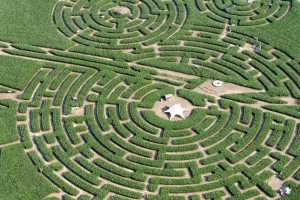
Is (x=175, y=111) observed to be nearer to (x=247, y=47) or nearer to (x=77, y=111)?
(x=77, y=111)

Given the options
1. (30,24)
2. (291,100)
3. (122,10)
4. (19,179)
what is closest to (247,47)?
(291,100)

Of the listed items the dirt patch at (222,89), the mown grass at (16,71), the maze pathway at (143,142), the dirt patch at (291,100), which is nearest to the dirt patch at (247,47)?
the dirt patch at (222,89)

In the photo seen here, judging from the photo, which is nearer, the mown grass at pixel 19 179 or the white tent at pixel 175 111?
the mown grass at pixel 19 179

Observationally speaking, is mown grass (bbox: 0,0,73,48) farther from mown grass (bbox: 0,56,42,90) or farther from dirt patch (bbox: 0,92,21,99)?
dirt patch (bbox: 0,92,21,99)

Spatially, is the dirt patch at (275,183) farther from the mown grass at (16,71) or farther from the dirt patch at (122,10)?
the dirt patch at (122,10)

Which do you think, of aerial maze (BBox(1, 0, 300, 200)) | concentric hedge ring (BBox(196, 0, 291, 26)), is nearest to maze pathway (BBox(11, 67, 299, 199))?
aerial maze (BBox(1, 0, 300, 200))
